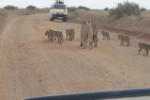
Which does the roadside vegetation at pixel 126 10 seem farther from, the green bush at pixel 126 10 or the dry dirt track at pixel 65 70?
the dry dirt track at pixel 65 70

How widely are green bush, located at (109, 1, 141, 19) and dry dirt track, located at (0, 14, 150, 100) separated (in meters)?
24.0

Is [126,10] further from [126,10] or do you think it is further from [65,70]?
[65,70]

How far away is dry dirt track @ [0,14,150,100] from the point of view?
35.8 ft

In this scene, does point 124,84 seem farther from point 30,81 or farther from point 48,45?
point 48,45

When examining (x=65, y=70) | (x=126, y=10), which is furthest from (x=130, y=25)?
(x=65, y=70)

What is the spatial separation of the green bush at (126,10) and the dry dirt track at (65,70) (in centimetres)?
2400

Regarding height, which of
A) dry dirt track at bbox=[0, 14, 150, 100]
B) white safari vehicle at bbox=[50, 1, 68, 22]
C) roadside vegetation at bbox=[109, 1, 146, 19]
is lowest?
white safari vehicle at bbox=[50, 1, 68, 22]

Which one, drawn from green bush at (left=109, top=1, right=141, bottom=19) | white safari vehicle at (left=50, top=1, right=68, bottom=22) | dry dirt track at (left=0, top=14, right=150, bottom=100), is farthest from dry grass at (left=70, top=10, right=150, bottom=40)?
dry dirt track at (left=0, top=14, right=150, bottom=100)

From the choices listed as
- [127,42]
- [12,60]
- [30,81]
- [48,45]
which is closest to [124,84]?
[30,81]

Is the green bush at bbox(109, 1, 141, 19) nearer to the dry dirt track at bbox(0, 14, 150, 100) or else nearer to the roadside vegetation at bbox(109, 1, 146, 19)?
the roadside vegetation at bbox(109, 1, 146, 19)

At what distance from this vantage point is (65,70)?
13.6 metres

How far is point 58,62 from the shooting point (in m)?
15.5

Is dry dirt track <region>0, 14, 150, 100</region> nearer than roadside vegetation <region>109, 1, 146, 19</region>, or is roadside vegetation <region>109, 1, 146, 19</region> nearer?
dry dirt track <region>0, 14, 150, 100</region>

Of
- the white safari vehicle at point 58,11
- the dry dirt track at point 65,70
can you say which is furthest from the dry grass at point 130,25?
the dry dirt track at point 65,70
